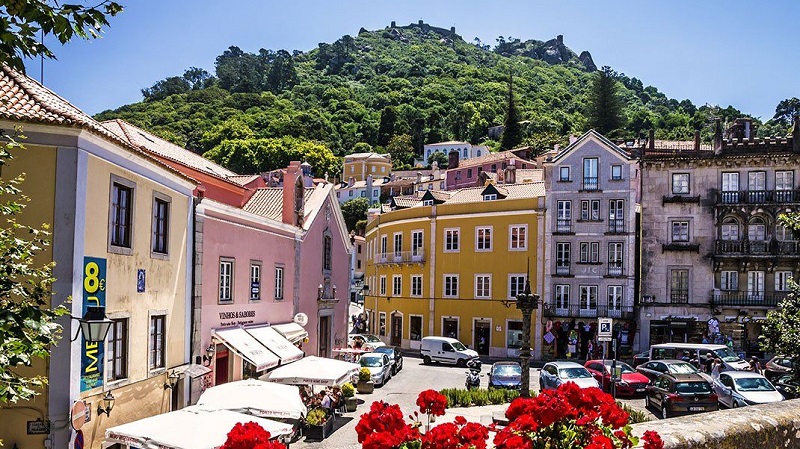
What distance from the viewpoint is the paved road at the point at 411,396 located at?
2184 centimetres

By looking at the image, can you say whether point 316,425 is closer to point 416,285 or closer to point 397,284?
point 416,285

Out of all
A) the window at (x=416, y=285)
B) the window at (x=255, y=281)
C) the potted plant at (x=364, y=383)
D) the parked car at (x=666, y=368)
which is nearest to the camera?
the window at (x=255, y=281)

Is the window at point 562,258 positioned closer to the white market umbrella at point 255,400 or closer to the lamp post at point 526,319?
the lamp post at point 526,319

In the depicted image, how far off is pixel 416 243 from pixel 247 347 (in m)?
31.8

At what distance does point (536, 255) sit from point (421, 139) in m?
119

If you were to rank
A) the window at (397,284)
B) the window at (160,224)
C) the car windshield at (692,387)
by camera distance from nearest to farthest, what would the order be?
1. the window at (160,224)
2. the car windshield at (692,387)
3. the window at (397,284)

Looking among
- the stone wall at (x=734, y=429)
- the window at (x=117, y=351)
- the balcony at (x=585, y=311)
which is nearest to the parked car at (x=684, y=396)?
the window at (x=117, y=351)

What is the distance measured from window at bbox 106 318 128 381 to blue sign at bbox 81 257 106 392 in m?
0.50

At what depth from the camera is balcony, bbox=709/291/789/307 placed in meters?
46.0

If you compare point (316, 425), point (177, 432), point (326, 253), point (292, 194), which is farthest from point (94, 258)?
point (326, 253)

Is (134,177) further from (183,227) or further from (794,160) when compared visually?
(794,160)

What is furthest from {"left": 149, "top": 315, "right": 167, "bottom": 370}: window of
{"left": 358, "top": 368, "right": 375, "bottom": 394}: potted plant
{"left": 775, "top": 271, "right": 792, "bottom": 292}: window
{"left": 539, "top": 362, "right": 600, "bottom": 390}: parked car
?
{"left": 775, "top": 271, "right": 792, "bottom": 292}: window

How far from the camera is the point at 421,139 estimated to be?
166625mm

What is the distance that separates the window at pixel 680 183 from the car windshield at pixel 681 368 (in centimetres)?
2109
